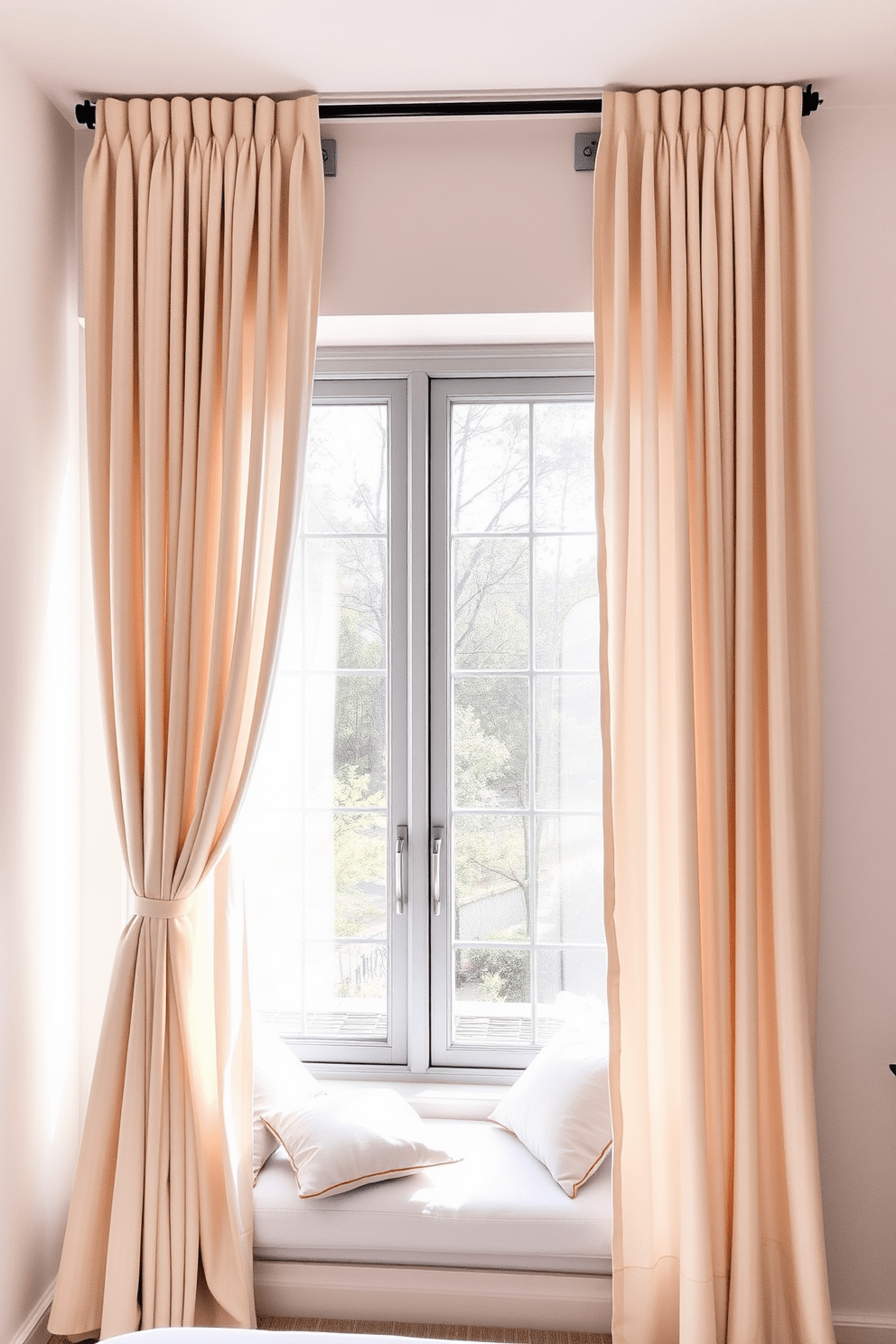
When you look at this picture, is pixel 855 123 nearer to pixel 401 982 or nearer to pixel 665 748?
pixel 665 748

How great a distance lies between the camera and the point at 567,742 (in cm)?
246

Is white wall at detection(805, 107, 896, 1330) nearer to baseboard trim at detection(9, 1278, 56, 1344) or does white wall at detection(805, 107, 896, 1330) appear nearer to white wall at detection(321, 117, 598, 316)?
white wall at detection(321, 117, 598, 316)

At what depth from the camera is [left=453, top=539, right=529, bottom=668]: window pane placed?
8.12ft

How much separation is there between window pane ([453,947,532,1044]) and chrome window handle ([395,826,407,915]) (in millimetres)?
203

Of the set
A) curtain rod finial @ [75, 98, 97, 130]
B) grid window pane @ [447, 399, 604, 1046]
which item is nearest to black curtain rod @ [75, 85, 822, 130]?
curtain rod finial @ [75, 98, 97, 130]

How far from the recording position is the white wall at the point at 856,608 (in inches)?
81.8

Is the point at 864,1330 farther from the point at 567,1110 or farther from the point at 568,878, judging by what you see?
the point at 568,878

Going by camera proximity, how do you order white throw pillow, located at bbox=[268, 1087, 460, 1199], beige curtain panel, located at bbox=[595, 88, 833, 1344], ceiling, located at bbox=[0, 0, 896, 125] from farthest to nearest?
1. white throw pillow, located at bbox=[268, 1087, 460, 1199]
2. beige curtain panel, located at bbox=[595, 88, 833, 1344]
3. ceiling, located at bbox=[0, 0, 896, 125]

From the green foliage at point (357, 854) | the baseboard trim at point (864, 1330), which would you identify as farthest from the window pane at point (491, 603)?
the baseboard trim at point (864, 1330)

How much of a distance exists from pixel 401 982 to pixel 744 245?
1.96 m

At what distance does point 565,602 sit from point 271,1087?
141cm

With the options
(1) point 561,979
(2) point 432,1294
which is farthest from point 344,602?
(2) point 432,1294

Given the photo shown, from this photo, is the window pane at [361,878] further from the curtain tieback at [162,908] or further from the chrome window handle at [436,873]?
the curtain tieback at [162,908]

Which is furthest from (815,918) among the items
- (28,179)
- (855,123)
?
(28,179)
